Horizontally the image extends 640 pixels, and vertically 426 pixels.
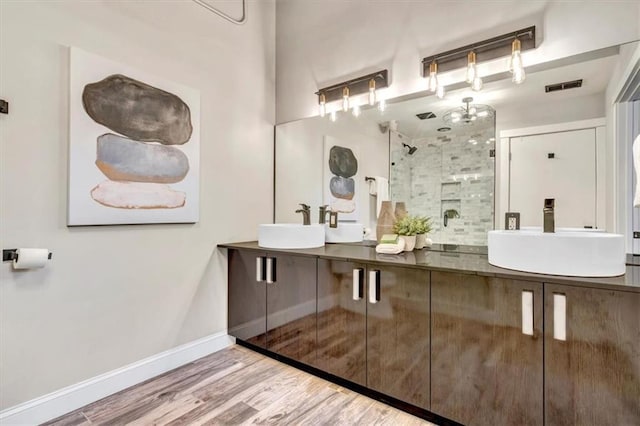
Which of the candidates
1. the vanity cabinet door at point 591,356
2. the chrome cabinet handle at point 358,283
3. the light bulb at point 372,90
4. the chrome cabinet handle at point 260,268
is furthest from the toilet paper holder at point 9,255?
the vanity cabinet door at point 591,356

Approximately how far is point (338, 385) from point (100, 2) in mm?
2740

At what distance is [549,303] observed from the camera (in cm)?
131

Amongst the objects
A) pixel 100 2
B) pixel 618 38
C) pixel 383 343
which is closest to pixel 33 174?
pixel 100 2

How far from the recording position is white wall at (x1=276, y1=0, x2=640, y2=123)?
1.66 m

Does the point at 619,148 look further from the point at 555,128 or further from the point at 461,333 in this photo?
the point at 461,333

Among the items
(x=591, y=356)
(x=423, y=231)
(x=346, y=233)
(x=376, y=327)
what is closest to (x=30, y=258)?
(x=376, y=327)

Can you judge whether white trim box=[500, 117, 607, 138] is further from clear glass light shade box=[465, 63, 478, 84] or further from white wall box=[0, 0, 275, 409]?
white wall box=[0, 0, 275, 409]

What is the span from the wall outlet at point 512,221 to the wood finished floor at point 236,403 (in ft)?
3.83

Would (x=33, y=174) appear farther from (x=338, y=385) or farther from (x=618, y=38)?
(x=618, y=38)

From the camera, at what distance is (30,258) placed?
1546 mm

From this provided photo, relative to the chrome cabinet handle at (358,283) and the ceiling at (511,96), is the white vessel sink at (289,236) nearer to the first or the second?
the chrome cabinet handle at (358,283)

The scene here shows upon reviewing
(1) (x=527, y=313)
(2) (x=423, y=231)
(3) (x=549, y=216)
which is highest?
(3) (x=549, y=216)

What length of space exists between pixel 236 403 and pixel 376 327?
0.93 meters

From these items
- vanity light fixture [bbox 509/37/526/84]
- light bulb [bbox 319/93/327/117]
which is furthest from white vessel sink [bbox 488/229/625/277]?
light bulb [bbox 319/93/327/117]
